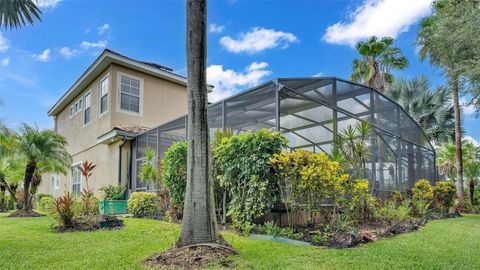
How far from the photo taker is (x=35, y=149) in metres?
Answer: 13.7

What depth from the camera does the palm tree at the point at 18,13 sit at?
845cm

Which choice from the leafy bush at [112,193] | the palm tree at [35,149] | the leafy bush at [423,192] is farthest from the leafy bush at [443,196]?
the palm tree at [35,149]

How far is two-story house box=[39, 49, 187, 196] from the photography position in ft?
51.6

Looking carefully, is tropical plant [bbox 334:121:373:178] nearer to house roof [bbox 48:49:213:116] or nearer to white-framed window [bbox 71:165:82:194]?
house roof [bbox 48:49:213:116]

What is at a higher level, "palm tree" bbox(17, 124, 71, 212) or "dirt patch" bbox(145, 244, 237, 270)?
"palm tree" bbox(17, 124, 71, 212)

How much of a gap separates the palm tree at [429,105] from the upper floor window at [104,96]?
1517cm

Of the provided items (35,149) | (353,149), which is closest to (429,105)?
(353,149)

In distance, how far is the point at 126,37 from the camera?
15.4 metres

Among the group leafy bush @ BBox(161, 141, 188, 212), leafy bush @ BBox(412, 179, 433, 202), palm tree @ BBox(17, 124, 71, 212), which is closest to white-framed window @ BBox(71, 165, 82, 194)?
palm tree @ BBox(17, 124, 71, 212)

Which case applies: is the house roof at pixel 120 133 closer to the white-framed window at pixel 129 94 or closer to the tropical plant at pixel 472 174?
the white-framed window at pixel 129 94

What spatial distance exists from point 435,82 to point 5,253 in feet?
72.8

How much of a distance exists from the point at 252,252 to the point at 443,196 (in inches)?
440

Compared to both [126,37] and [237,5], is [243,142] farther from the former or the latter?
[126,37]

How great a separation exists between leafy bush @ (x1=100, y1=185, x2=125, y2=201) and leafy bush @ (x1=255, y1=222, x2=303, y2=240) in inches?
354
